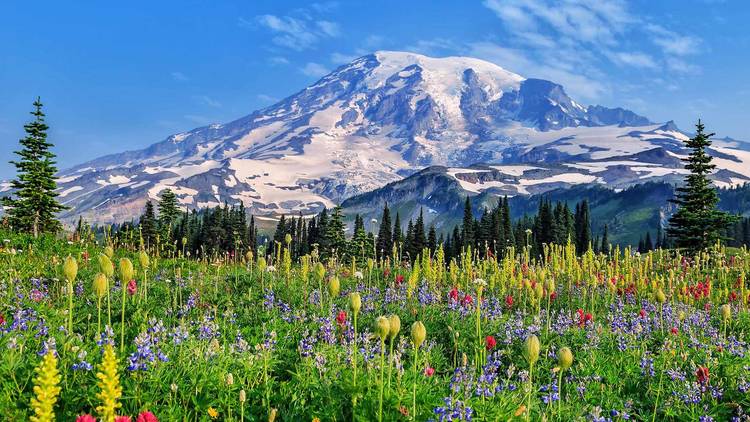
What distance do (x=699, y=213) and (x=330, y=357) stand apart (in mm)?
32913

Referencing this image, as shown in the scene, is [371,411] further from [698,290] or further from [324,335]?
[698,290]

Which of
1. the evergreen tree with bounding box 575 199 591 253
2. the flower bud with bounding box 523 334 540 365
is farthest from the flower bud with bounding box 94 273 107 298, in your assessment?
the evergreen tree with bounding box 575 199 591 253

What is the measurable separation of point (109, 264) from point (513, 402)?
12.4ft

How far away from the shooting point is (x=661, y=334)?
28.9 feet

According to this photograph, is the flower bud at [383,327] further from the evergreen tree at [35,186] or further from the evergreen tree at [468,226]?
the evergreen tree at [468,226]

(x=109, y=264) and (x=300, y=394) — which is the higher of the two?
(x=109, y=264)

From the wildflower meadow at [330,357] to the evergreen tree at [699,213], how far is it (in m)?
21.9

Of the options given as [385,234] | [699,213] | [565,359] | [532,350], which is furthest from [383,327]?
[385,234]

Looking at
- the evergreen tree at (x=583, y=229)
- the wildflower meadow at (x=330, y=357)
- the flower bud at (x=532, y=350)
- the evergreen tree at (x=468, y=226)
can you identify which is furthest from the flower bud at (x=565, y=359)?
the evergreen tree at (x=583, y=229)

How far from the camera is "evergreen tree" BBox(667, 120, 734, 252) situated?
31.0 metres

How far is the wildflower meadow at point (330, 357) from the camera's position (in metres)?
3.79

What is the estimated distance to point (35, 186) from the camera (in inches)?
1416

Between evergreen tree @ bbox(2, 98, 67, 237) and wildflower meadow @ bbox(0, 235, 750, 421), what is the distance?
25.9 m

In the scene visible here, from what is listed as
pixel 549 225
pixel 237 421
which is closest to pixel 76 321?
pixel 237 421
